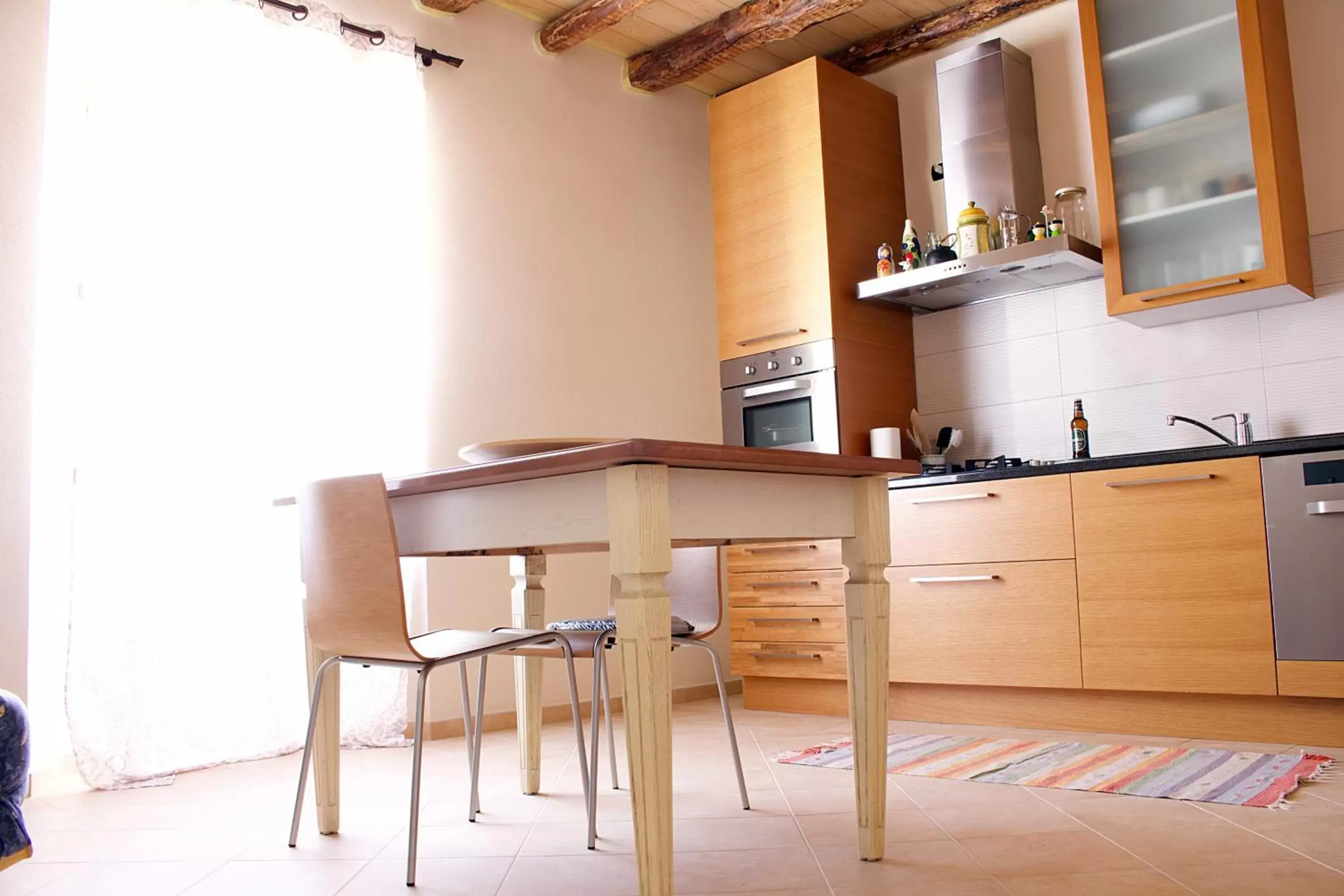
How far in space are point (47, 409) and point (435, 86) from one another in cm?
179

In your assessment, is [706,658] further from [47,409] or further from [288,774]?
[47,409]

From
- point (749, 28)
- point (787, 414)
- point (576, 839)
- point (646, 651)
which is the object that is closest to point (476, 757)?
point (576, 839)

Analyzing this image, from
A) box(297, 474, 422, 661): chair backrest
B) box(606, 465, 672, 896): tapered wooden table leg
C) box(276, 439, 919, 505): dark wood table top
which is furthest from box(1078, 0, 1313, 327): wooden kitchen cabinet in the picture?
box(297, 474, 422, 661): chair backrest

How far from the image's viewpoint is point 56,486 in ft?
10.4

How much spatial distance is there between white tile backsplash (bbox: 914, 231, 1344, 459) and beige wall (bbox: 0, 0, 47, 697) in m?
3.20

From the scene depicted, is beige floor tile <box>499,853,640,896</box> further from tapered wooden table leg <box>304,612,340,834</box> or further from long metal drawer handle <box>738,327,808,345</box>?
long metal drawer handle <box>738,327,808,345</box>

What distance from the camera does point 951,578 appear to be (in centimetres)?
361

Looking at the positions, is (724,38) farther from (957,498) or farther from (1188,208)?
(957,498)

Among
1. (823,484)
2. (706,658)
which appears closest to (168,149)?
(823,484)

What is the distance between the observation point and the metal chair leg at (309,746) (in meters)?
2.26

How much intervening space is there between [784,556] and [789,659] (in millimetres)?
387

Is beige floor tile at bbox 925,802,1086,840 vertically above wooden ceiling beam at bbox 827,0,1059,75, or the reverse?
wooden ceiling beam at bbox 827,0,1059,75

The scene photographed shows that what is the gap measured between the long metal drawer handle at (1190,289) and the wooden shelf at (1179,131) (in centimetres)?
49

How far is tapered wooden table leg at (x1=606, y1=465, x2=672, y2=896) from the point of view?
64.4 inches
